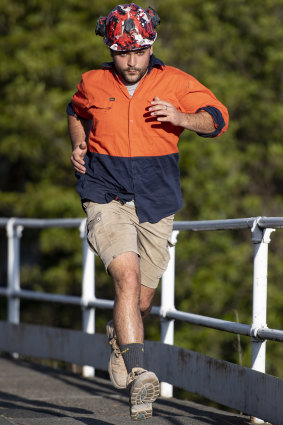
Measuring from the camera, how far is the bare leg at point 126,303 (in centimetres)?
504

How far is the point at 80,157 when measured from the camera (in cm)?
539

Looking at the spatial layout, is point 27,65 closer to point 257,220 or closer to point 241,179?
point 241,179

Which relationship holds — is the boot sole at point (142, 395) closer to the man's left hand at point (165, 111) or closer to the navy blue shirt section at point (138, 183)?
the navy blue shirt section at point (138, 183)

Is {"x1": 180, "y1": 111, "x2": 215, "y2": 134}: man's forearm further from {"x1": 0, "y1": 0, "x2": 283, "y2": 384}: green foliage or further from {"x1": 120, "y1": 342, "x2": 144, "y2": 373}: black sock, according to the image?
{"x1": 0, "y1": 0, "x2": 283, "y2": 384}: green foliage

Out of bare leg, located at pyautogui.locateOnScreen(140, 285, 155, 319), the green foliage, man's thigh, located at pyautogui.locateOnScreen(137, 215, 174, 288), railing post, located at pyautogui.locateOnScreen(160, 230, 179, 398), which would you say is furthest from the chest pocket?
the green foliage

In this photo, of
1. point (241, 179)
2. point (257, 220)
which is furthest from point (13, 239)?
point (241, 179)

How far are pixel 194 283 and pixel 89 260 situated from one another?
37.3 ft

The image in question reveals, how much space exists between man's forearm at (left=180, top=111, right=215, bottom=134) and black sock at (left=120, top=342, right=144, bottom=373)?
1.10 m

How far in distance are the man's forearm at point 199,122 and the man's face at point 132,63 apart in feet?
1.21

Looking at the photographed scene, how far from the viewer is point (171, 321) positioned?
279 inches

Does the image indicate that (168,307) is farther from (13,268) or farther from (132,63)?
(13,268)

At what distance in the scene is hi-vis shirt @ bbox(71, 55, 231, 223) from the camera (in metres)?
5.25

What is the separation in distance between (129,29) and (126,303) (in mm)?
1374

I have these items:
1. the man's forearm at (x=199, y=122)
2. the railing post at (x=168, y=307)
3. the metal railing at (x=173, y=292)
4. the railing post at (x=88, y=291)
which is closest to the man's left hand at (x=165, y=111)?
the man's forearm at (x=199, y=122)
